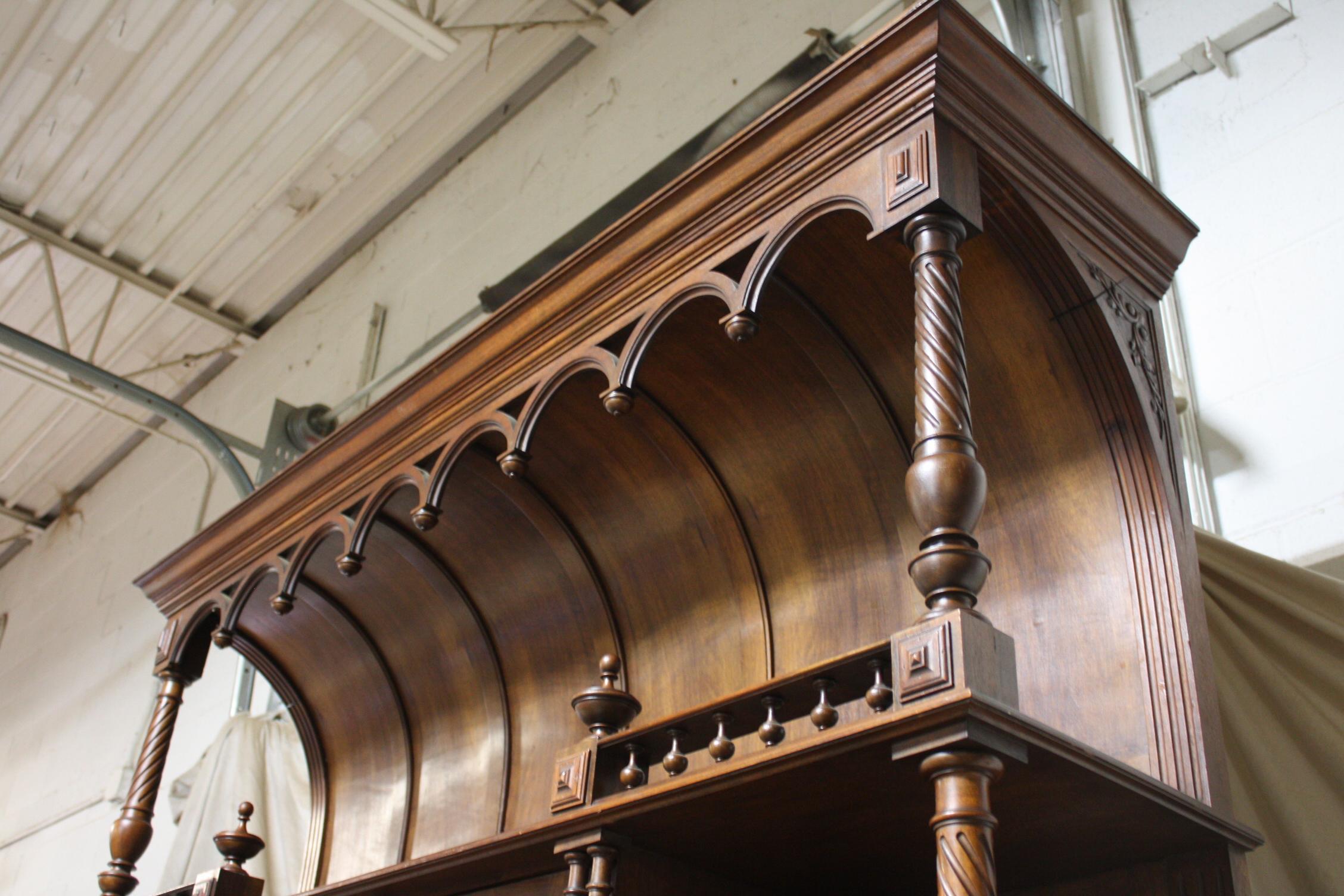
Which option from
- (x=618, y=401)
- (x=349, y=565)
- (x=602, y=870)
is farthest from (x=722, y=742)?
(x=349, y=565)

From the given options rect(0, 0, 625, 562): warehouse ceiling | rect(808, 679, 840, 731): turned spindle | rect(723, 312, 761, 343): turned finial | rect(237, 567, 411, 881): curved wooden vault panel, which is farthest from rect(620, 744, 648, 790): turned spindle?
rect(0, 0, 625, 562): warehouse ceiling

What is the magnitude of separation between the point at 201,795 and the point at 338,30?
3.55 meters

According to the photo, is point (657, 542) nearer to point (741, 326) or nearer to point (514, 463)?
point (514, 463)

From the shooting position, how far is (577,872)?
7.95ft

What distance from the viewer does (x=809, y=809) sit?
2227mm

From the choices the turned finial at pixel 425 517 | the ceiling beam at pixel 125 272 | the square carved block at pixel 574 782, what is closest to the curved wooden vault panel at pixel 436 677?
the turned finial at pixel 425 517

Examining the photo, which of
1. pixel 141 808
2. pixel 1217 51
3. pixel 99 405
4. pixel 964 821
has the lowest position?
pixel 964 821

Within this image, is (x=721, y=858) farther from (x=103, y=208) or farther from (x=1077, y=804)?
(x=103, y=208)

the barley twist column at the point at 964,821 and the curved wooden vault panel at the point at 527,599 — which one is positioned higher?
the curved wooden vault panel at the point at 527,599

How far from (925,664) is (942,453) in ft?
1.05

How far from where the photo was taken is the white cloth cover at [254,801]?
4965mm

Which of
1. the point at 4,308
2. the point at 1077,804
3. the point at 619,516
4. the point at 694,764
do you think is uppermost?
the point at 4,308

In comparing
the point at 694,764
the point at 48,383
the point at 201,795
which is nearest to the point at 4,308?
the point at 48,383

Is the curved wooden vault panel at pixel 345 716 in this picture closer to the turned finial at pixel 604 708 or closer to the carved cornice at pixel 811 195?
the carved cornice at pixel 811 195
